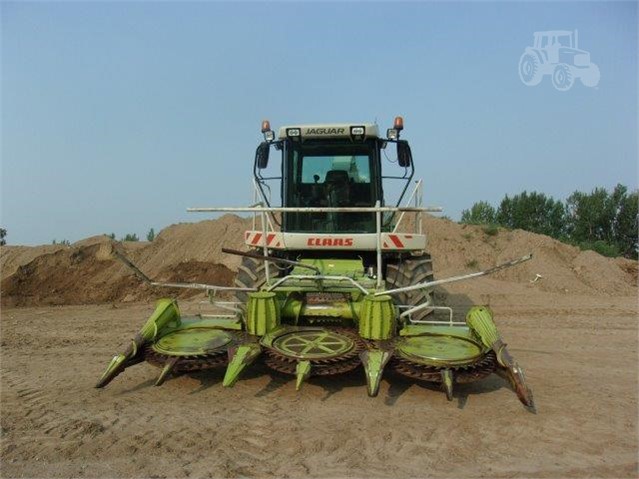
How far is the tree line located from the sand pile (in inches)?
325

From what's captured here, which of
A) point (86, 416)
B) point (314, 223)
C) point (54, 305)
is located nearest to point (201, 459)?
point (86, 416)

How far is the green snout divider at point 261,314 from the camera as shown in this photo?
16.2ft

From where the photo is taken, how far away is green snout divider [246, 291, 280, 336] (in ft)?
16.2

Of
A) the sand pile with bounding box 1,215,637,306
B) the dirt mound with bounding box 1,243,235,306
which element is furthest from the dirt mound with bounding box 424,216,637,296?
the dirt mound with bounding box 1,243,235,306

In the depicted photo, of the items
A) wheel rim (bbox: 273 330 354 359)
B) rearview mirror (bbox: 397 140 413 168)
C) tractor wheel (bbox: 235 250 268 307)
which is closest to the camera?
wheel rim (bbox: 273 330 354 359)

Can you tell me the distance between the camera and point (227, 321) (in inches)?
212

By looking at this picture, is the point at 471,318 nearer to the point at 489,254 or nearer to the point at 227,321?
the point at 227,321

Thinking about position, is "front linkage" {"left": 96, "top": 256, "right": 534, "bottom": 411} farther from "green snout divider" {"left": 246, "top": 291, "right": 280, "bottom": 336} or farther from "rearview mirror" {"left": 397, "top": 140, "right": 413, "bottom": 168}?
"rearview mirror" {"left": 397, "top": 140, "right": 413, "bottom": 168}

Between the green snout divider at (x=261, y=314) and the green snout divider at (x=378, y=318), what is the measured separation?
94 cm

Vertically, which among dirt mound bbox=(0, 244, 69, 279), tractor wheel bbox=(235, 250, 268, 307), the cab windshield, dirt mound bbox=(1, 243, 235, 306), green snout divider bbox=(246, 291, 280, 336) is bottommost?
dirt mound bbox=(1, 243, 235, 306)

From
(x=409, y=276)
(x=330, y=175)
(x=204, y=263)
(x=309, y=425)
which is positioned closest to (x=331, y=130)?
(x=330, y=175)

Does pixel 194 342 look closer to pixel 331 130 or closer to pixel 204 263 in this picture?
pixel 331 130

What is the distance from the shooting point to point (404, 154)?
658cm

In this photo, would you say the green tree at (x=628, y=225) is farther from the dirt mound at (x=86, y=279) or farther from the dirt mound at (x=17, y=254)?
the dirt mound at (x=17, y=254)
